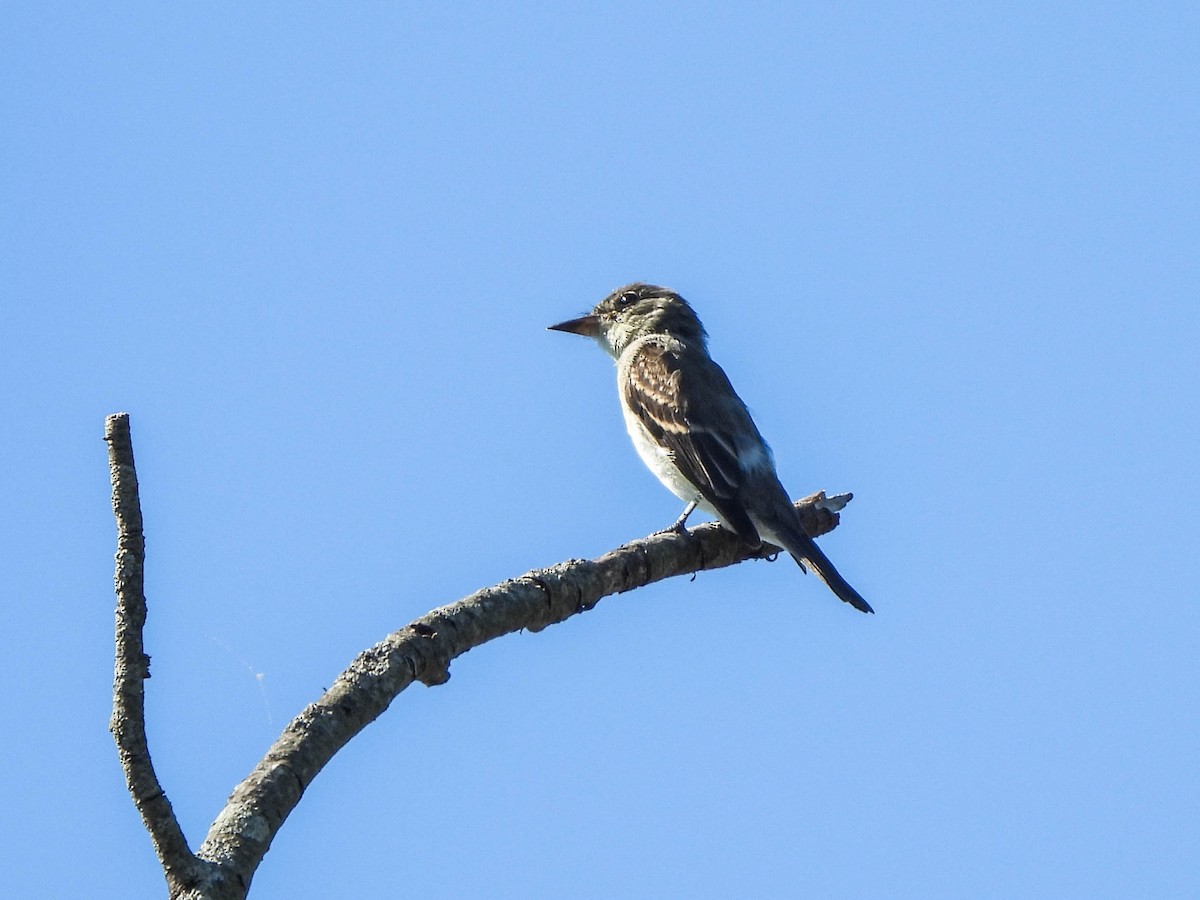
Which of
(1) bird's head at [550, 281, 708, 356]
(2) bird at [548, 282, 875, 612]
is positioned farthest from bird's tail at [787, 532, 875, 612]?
(1) bird's head at [550, 281, 708, 356]

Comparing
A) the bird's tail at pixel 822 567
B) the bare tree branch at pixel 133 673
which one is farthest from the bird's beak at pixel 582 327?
the bare tree branch at pixel 133 673

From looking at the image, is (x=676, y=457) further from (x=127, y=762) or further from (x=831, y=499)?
(x=127, y=762)

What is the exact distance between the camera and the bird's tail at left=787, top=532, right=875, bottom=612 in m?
8.53

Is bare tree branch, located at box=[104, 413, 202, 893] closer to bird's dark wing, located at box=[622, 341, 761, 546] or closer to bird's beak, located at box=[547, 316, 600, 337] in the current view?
bird's dark wing, located at box=[622, 341, 761, 546]

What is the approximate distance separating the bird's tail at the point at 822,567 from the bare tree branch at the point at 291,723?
3.69 m

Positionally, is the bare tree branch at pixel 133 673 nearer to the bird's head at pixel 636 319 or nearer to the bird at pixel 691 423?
the bird at pixel 691 423

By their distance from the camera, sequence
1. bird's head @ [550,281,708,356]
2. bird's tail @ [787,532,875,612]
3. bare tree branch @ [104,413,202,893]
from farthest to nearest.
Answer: bird's head @ [550,281,708,356] → bird's tail @ [787,532,875,612] → bare tree branch @ [104,413,202,893]

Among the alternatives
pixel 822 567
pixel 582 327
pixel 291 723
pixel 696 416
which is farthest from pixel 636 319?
pixel 291 723

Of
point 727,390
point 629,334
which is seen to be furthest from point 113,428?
point 629,334

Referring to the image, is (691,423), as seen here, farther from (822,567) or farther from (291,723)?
(291,723)

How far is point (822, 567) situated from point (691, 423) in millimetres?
1490

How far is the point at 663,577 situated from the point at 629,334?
4989mm

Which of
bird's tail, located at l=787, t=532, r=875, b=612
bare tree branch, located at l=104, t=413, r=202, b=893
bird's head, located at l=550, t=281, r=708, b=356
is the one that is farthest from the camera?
bird's head, located at l=550, t=281, r=708, b=356

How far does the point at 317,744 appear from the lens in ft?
12.7
